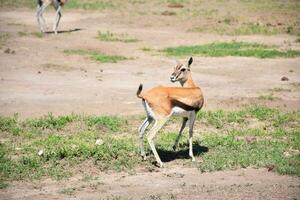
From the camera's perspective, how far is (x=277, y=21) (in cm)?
2561

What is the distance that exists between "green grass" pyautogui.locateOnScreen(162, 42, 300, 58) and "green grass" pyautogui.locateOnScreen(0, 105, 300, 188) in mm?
6739

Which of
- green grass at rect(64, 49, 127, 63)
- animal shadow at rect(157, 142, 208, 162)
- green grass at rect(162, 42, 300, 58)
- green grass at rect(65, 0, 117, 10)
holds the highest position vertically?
animal shadow at rect(157, 142, 208, 162)

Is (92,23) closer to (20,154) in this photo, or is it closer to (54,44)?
(54,44)

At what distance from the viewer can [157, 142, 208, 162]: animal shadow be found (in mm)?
8888

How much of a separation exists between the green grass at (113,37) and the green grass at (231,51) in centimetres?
264

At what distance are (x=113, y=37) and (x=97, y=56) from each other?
442 cm

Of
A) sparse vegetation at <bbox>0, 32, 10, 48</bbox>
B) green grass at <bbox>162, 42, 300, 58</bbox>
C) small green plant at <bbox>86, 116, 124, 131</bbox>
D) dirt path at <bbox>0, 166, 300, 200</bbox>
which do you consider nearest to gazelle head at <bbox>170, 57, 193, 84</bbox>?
dirt path at <bbox>0, 166, 300, 200</bbox>

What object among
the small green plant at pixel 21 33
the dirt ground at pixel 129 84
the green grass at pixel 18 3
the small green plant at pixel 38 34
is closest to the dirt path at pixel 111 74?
the dirt ground at pixel 129 84

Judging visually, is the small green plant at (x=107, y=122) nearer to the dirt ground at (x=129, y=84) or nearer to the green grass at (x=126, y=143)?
the green grass at (x=126, y=143)

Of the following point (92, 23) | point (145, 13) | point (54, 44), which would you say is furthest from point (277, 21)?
point (54, 44)

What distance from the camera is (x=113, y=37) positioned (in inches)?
877

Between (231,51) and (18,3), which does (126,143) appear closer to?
(231,51)

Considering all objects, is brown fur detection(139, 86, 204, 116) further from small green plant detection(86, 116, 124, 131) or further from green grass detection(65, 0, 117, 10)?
green grass detection(65, 0, 117, 10)

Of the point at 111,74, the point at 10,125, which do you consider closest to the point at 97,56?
the point at 111,74
